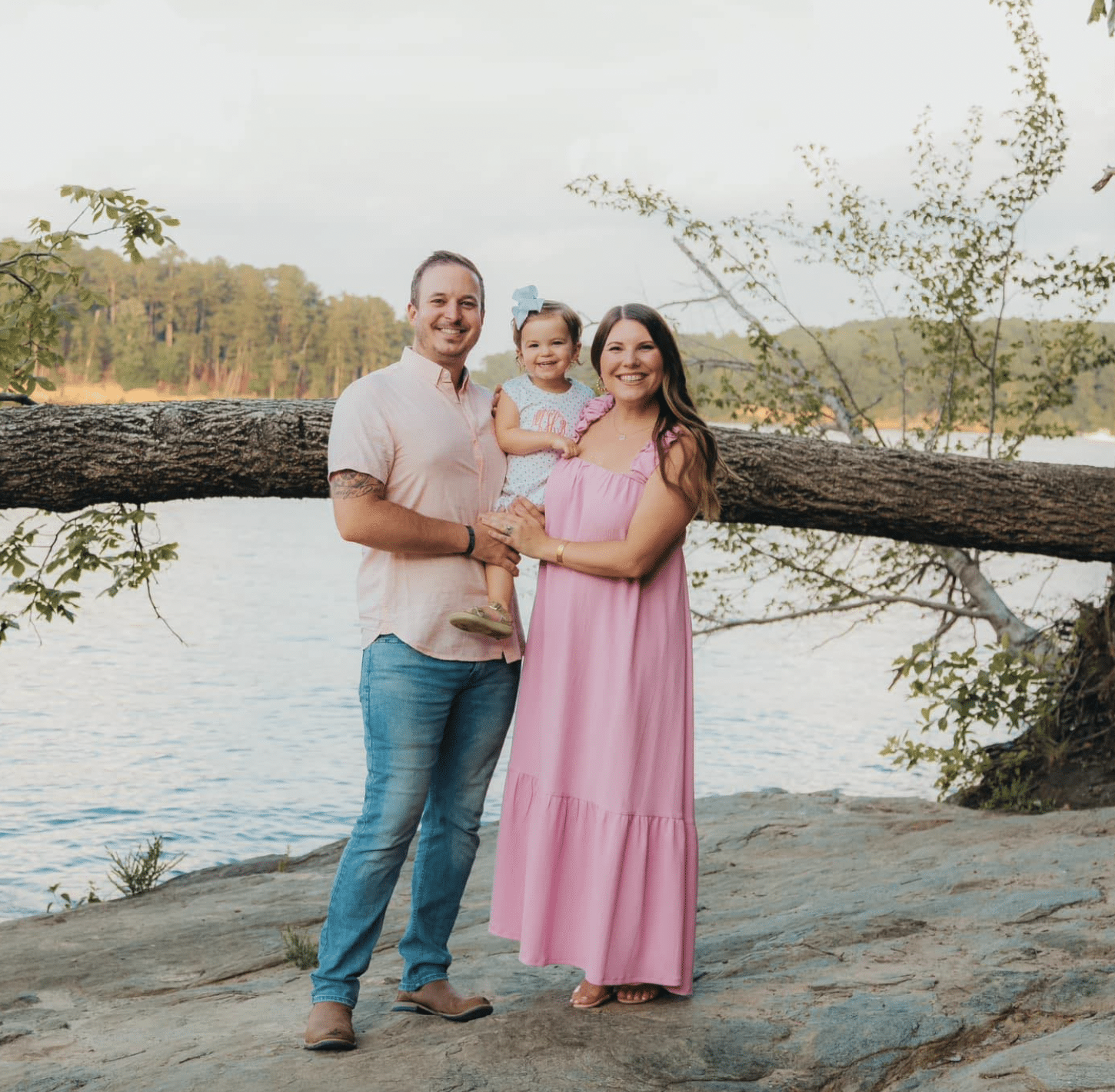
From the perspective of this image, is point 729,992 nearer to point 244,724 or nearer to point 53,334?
point 53,334

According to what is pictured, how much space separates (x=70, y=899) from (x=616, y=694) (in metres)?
5.28

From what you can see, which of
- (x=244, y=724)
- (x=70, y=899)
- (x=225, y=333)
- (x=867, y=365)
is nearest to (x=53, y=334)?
(x=70, y=899)

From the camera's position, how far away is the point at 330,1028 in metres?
3.28

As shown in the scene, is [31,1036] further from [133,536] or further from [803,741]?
[803,741]

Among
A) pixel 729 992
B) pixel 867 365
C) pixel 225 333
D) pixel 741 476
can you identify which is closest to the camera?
pixel 729 992

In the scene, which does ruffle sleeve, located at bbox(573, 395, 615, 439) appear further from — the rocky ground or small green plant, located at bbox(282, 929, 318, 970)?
small green plant, located at bbox(282, 929, 318, 970)

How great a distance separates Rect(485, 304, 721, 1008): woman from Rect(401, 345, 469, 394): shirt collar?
1.25ft

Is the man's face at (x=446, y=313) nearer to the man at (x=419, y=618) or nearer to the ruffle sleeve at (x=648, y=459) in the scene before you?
the man at (x=419, y=618)

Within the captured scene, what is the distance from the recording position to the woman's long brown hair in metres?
3.35

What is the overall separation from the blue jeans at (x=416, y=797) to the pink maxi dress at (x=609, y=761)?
172 millimetres

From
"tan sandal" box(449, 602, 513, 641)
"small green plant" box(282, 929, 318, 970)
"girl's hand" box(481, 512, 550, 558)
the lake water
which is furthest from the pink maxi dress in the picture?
the lake water

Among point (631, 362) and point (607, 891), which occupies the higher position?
point (631, 362)

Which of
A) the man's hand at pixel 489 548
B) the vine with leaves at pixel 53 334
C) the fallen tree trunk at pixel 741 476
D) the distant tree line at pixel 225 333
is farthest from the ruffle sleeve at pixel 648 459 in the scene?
the distant tree line at pixel 225 333

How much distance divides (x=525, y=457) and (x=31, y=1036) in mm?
2410
